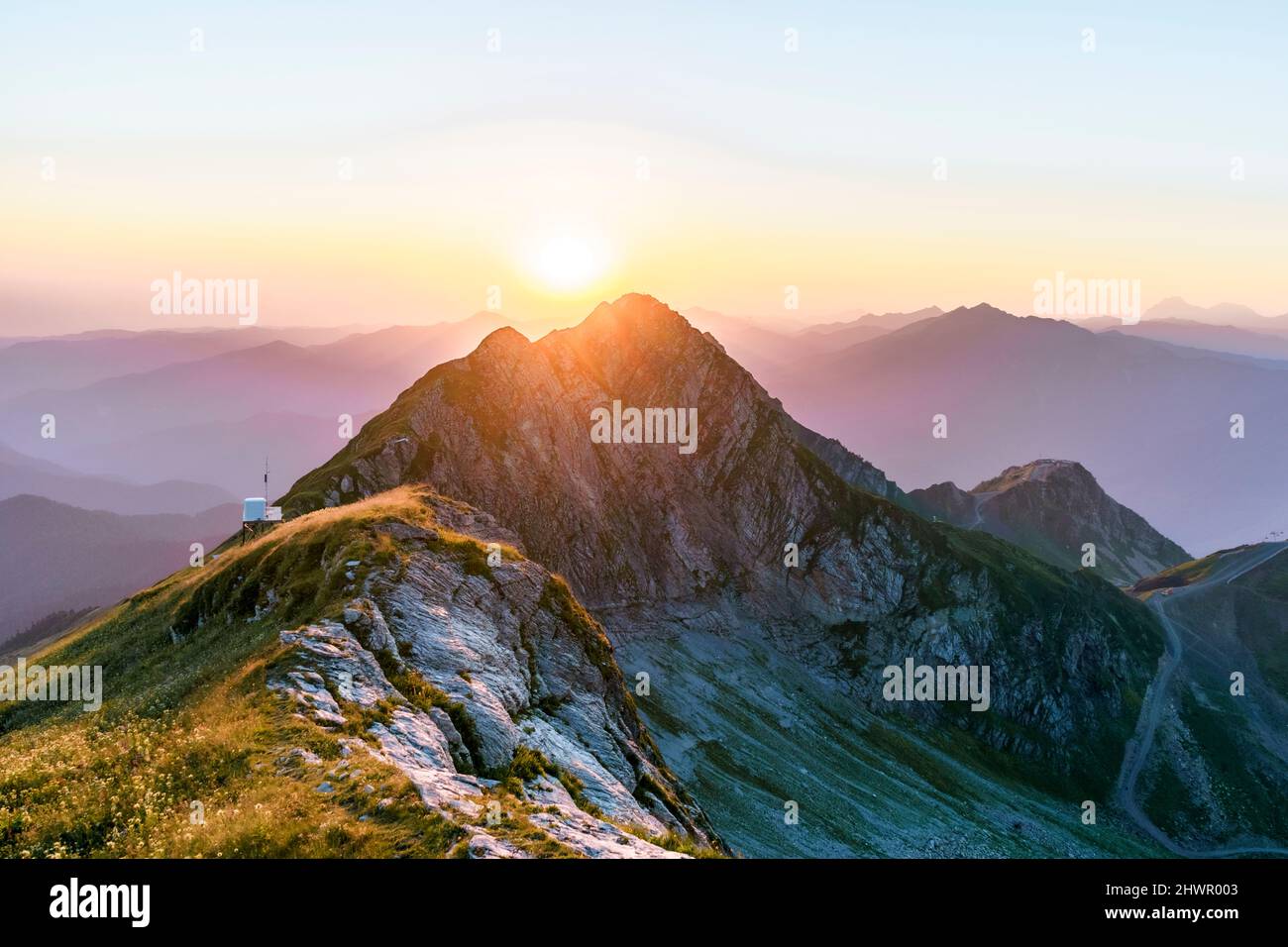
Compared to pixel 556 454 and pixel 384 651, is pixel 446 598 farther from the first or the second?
pixel 556 454

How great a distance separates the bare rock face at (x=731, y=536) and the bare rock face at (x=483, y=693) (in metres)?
54.8

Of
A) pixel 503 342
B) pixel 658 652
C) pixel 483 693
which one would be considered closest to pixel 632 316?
pixel 503 342

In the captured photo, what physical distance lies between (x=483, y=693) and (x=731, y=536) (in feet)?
327

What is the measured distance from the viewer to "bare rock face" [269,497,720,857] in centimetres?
2391

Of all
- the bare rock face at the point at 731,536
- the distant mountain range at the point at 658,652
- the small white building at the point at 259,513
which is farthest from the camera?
the bare rock face at the point at 731,536

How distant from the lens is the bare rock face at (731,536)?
109 metres

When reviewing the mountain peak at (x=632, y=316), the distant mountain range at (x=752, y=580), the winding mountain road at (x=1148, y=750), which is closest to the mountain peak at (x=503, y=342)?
the distant mountain range at (x=752, y=580)

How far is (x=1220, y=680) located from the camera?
15738cm

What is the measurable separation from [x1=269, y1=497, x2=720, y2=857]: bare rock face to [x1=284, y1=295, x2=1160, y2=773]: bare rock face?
180ft

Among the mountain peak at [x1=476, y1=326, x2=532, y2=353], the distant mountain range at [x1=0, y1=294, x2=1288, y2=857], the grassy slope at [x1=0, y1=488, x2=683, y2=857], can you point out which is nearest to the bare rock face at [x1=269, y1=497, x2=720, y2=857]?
the distant mountain range at [x1=0, y1=294, x2=1288, y2=857]

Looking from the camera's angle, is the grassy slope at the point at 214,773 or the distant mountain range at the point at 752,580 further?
the distant mountain range at the point at 752,580

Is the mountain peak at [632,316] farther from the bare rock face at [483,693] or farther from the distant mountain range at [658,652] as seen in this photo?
the bare rock face at [483,693]

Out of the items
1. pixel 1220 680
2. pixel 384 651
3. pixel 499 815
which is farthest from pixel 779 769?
pixel 1220 680
